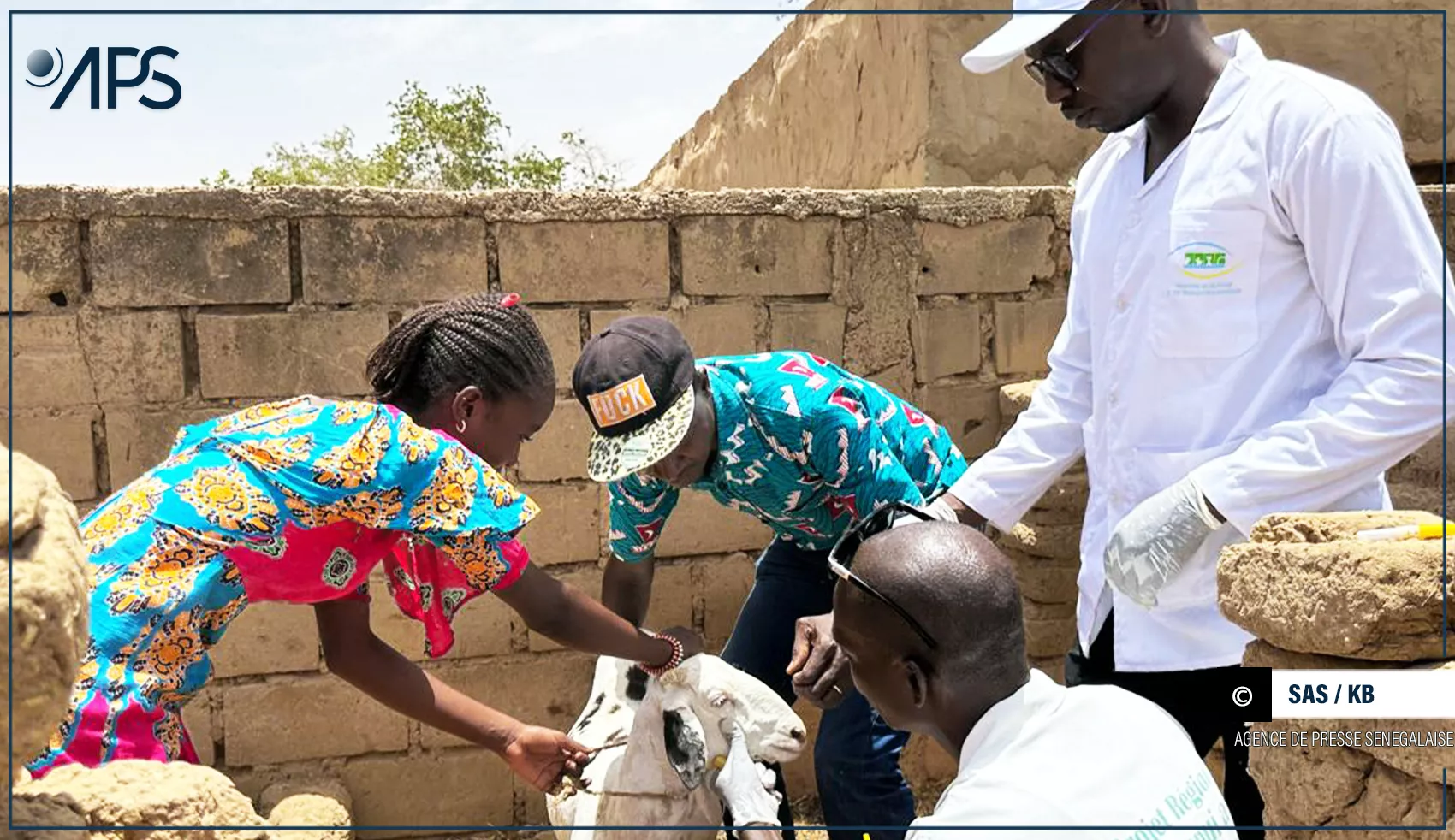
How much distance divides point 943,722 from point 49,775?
1.13m

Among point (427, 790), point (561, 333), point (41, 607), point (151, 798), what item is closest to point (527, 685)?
point (427, 790)

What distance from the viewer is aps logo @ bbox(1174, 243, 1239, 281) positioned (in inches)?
93.7

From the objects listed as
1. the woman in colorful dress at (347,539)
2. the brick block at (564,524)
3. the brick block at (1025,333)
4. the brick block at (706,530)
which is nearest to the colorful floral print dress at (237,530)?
the woman in colorful dress at (347,539)

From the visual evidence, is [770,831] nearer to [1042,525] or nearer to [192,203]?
[1042,525]

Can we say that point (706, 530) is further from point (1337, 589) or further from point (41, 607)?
point (41, 607)

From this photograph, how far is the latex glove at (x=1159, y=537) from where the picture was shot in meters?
2.33

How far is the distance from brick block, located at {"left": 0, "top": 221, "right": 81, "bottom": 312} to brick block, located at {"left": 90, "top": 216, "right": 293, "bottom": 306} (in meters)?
0.06

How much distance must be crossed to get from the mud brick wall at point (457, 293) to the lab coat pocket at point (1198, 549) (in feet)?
6.55

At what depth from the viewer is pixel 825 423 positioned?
120 inches

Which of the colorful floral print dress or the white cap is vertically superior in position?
the white cap

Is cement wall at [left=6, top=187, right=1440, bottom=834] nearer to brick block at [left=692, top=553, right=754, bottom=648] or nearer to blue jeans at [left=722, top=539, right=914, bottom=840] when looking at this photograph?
brick block at [left=692, top=553, right=754, bottom=648]

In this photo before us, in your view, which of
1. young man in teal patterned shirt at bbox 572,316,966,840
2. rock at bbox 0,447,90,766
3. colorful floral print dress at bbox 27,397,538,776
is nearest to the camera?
rock at bbox 0,447,90,766

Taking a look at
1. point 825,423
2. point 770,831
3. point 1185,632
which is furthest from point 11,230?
point 1185,632
